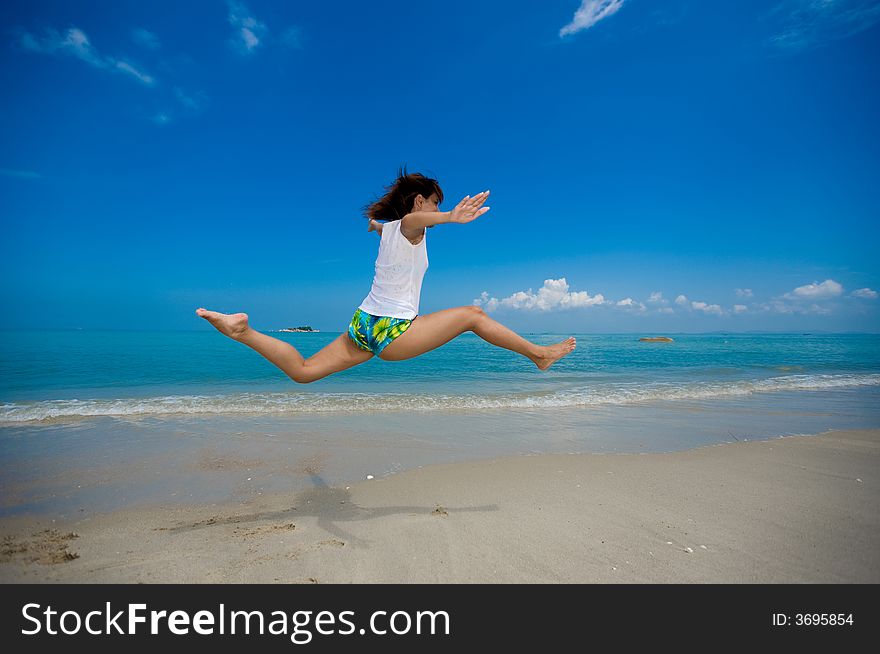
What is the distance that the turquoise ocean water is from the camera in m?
5.56

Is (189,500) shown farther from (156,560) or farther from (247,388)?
(247,388)

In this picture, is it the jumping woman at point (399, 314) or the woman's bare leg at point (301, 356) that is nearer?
the jumping woman at point (399, 314)

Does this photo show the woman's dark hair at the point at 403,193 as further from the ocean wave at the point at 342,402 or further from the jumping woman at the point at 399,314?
the ocean wave at the point at 342,402

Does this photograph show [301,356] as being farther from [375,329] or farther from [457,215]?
[457,215]

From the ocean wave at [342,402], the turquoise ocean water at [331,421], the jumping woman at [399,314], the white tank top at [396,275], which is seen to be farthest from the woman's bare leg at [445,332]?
the ocean wave at [342,402]

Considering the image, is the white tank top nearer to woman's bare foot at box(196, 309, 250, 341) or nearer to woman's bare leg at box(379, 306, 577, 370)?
woman's bare leg at box(379, 306, 577, 370)

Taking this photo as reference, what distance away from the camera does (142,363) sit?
19109 mm

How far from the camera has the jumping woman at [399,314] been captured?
352cm

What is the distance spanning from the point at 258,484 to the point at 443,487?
2.07 metres

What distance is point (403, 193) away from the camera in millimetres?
3914

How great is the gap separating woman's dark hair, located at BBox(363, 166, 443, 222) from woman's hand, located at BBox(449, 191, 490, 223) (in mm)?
668

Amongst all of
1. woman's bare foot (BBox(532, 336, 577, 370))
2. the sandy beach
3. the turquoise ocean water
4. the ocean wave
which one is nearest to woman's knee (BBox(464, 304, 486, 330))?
woman's bare foot (BBox(532, 336, 577, 370))

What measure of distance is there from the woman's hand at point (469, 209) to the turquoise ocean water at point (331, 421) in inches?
134

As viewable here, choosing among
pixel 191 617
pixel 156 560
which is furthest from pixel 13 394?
pixel 191 617
